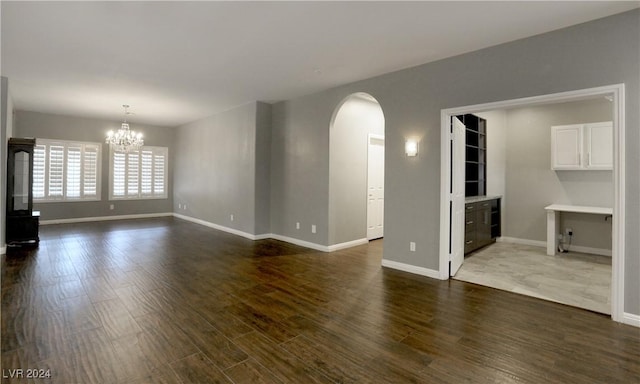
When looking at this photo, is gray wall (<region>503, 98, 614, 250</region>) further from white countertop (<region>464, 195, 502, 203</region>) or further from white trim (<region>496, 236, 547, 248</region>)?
white countertop (<region>464, 195, 502, 203</region>)

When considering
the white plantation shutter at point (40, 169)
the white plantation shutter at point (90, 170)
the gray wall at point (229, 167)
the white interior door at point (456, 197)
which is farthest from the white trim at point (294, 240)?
the white plantation shutter at point (40, 169)

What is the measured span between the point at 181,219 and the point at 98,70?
547 centimetres

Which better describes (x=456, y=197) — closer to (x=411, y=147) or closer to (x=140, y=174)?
(x=411, y=147)

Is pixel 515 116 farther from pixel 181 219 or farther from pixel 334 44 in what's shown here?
pixel 181 219

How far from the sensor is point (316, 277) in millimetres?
4125

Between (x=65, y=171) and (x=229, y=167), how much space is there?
16.1ft

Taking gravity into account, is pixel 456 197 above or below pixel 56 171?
below

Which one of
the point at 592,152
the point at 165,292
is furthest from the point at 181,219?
Answer: the point at 592,152

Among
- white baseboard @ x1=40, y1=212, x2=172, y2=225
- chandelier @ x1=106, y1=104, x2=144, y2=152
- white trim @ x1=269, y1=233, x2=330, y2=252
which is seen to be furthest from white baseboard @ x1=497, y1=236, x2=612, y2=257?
white baseboard @ x1=40, y1=212, x2=172, y2=225

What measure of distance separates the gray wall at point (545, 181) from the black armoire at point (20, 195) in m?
9.51

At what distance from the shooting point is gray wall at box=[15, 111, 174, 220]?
7.93 metres

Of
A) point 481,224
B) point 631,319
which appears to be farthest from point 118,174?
point 631,319

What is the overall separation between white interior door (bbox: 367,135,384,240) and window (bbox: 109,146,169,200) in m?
7.15

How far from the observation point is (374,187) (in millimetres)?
6578
